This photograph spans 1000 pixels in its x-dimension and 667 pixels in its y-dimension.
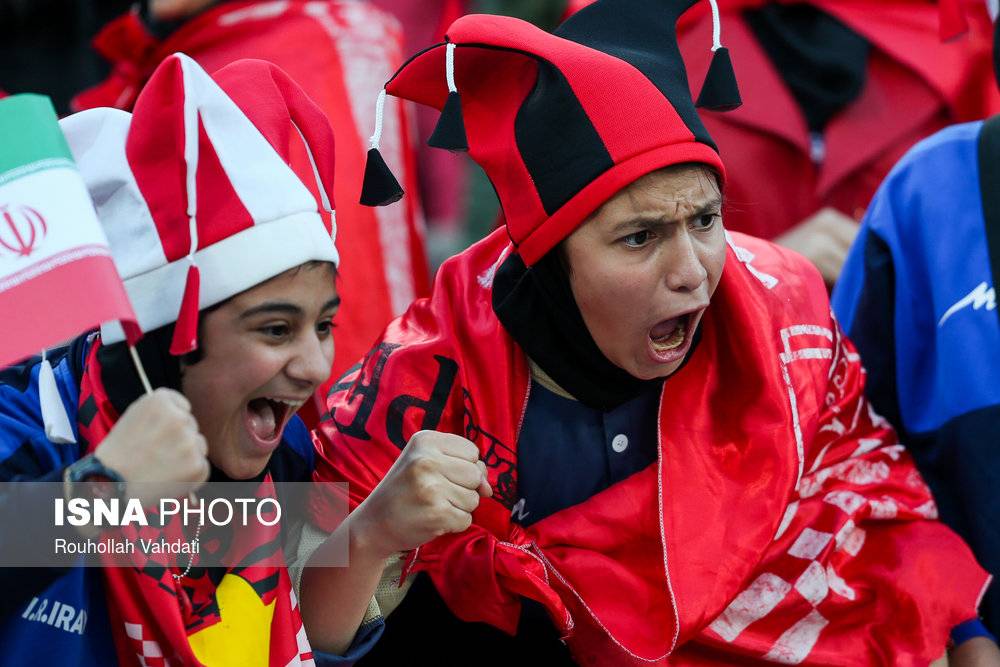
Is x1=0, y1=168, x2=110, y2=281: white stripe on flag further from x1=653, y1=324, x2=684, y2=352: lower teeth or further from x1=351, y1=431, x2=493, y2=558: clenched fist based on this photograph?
x1=653, y1=324, x2=684, y2=352: lower teeth

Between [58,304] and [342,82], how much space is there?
1.75 m

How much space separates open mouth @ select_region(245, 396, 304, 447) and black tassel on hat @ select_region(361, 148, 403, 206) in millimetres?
350

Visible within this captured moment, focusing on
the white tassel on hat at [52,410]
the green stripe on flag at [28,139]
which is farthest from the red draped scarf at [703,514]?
the green stripe on flag at [28,139]

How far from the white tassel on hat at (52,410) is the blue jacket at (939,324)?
5.29 feet

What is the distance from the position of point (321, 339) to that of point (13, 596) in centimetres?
57

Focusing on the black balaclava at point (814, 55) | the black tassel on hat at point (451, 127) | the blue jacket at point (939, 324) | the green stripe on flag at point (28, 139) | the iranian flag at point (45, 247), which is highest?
the green stripe on flag at point (28, 139)

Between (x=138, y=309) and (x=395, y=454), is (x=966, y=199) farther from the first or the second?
(x=138, y=309)

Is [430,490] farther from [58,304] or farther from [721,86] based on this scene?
[721,86]

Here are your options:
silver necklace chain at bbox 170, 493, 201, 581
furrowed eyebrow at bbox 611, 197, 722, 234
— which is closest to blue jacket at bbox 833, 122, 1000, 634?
furrowed eyebrow at bbox 611, 197, 722, 234

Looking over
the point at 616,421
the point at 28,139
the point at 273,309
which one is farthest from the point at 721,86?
the point at 28,139

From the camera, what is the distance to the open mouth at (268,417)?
2.09 m

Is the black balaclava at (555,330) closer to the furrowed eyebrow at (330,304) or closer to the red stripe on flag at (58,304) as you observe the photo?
the furrowed eyebrow at (330,304)

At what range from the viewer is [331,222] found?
2203 mm

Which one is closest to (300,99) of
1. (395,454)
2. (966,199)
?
(395,454)
